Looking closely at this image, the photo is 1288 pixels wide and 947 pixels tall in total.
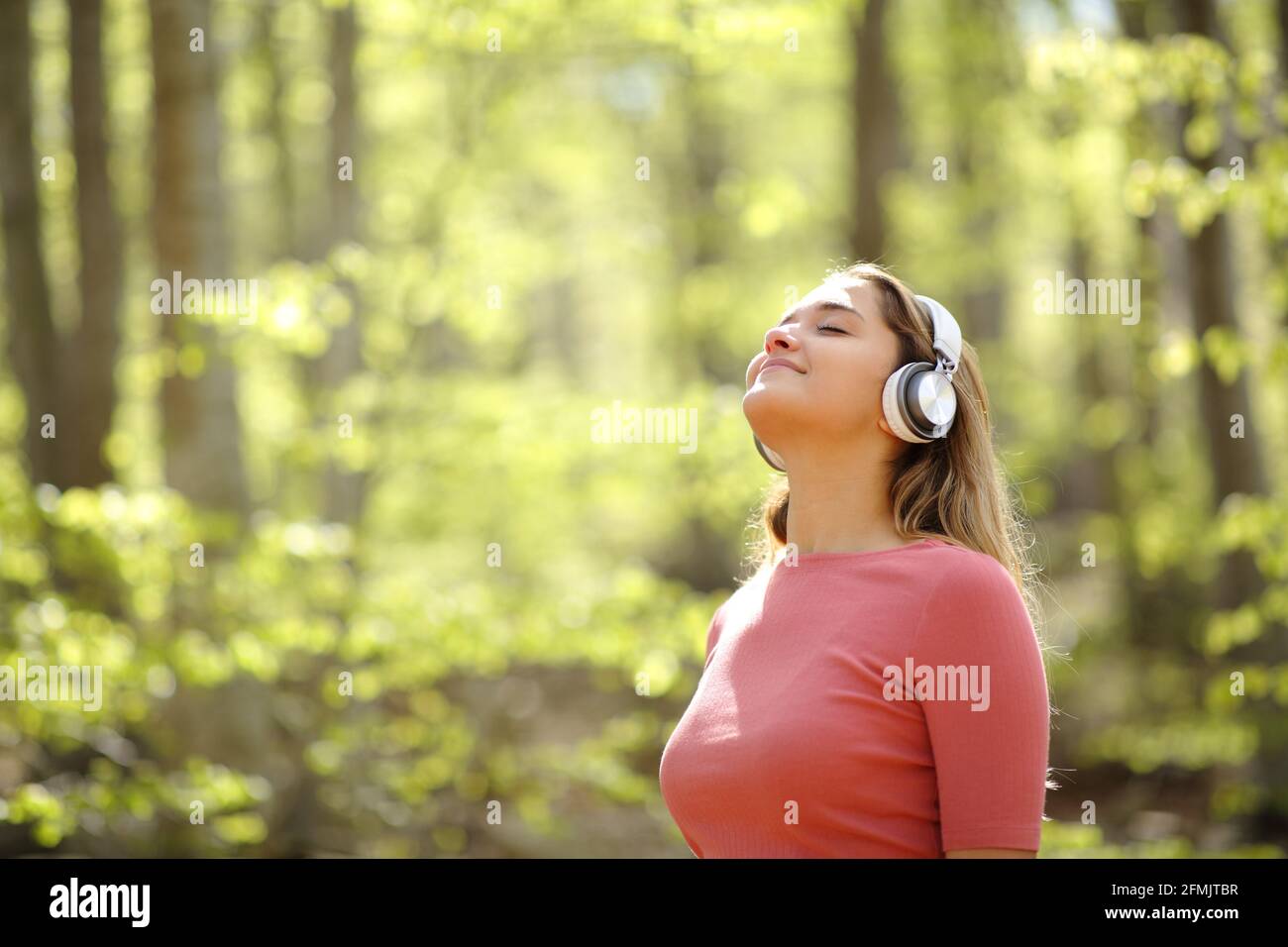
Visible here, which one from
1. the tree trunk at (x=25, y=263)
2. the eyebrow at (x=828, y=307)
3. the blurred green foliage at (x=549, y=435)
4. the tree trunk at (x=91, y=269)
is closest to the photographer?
the eyebrow at (x=828, y=307)

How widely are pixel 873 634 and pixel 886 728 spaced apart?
0.16 m

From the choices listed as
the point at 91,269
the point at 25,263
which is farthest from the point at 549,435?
the point at 25,263

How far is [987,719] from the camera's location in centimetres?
186

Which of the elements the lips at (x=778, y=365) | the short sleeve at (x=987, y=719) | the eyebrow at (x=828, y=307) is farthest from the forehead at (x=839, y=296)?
the short sleeve at (x=987, y=719)

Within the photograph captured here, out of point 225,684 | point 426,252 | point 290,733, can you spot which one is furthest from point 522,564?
point 225,684

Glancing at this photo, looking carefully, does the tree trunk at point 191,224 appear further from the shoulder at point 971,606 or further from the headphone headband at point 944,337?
the shoulder at point 971,606

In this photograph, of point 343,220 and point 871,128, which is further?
point 871,128

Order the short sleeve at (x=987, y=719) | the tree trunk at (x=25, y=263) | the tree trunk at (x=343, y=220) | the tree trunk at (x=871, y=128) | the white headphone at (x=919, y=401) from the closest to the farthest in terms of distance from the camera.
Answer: the short sleeve at (x=987, y=719) < the white headphone at (x=919, y=401) < the tree trunk at (x=25, y=263) < the tree trunk at (x=343, y=220) < the tree trunk at (x=871, y=128)

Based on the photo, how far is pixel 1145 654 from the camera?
35.9 feet

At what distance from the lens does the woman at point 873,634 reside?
1879 millimetres

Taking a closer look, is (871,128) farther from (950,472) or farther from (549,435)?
(950,472)

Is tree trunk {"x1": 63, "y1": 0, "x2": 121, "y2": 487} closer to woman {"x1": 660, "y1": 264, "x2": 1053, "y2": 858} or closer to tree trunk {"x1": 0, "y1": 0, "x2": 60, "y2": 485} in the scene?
tree trunk {"x1": 0, "y1": 0, "x2": 60, "y2": 485}
